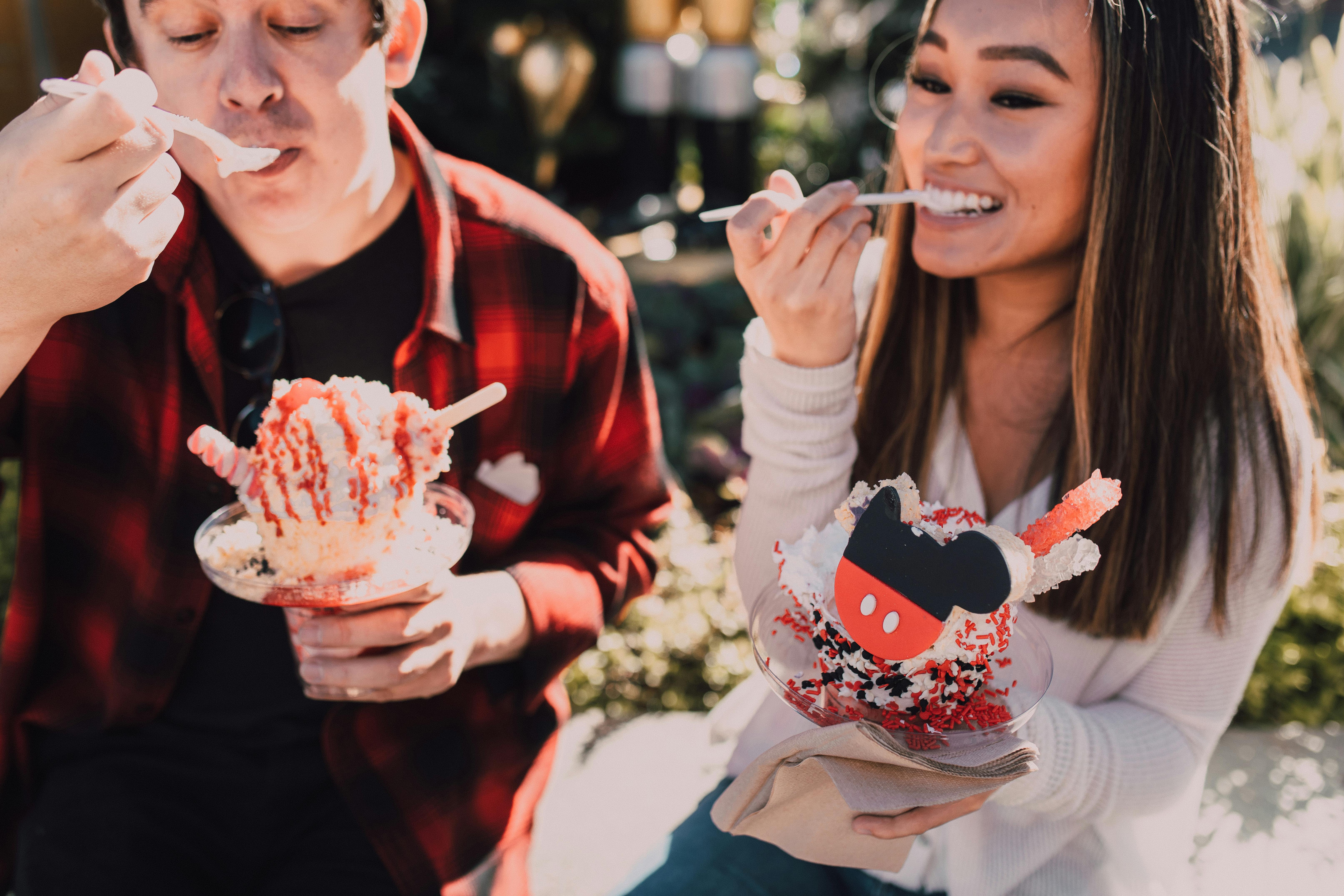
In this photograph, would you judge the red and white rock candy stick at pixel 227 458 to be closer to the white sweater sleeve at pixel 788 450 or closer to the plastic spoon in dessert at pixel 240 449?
the plastic spoon in dessert at pixel 240 449

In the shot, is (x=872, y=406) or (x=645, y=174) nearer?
(x=872, y=406)

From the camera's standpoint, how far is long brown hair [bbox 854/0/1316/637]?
1.77 meters

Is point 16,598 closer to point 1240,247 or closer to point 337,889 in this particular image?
point 337,889

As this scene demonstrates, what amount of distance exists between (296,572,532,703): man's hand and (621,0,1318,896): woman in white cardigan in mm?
591

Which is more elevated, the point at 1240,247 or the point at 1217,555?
the point at 1240,247

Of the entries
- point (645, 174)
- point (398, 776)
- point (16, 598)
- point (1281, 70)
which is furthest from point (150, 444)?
point (1281, 70)

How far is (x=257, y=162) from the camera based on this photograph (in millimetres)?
1625

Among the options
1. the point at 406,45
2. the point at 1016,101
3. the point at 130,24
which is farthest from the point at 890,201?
the point at 130,24

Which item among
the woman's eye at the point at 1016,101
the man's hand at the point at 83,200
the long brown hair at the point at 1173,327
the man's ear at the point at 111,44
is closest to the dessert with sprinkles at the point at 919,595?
the long brown hair at the point at 1173,327

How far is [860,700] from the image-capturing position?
4.74 ft

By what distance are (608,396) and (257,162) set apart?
853 millimetres

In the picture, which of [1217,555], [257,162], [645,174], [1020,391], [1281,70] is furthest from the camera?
[645,174]

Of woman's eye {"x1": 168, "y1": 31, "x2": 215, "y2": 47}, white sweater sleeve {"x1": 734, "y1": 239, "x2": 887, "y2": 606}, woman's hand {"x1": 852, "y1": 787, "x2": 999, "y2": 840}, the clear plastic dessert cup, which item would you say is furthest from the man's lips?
woman's hand {"x1": 852, "y1": 787, "x2": 999, "y2": 840}

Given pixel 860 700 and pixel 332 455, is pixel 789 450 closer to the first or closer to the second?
pixel 860 700
